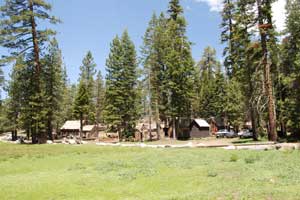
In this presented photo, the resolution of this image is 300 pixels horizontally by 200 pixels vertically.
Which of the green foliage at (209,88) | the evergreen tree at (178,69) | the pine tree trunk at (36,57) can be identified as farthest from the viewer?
the green foliage at (209,88)

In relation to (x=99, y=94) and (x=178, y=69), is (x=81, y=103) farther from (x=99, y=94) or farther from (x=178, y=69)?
Result: (x=99, y=94)

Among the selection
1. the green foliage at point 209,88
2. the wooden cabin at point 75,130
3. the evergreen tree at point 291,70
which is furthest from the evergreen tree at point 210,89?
the evergreen tree at point 291,70

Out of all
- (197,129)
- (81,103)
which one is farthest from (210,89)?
(81,103)

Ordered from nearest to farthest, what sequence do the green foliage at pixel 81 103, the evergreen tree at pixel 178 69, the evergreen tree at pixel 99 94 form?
the evergreen tree at pixel 178 69, the green foliage at pixel 81 103, the evergreen tree at pixel 99 94

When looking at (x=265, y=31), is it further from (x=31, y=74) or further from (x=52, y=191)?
(x=31, y=74)

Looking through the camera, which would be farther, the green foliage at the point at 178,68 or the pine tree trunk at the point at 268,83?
the green foliage at the point at 178,68

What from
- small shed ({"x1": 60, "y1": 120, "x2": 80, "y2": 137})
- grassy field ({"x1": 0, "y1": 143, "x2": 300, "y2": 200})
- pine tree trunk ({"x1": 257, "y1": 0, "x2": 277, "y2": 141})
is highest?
pine tree trunk ({"x1": 257, "y1": 0, "x2": 277, "y2": 141})

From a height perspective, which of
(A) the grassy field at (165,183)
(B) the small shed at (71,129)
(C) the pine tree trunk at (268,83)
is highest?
(C) the pine tree trunk at (268,83)

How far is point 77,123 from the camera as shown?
68688 millimetres

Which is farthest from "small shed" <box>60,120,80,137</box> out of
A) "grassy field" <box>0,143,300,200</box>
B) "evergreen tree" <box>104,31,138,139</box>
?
"grassy field" <box>0,143,300,200</box>

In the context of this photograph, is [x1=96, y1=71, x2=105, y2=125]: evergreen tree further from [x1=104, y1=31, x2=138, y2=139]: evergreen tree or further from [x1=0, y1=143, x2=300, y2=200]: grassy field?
[x1=0, y1=143, x2=300, y2=200]: grassy field

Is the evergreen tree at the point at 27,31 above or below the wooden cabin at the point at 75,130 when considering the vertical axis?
above

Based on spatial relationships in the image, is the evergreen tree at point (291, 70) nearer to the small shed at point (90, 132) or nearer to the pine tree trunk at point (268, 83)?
the pine tree trunk at point (268, 83)

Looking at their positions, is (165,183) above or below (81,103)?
below
